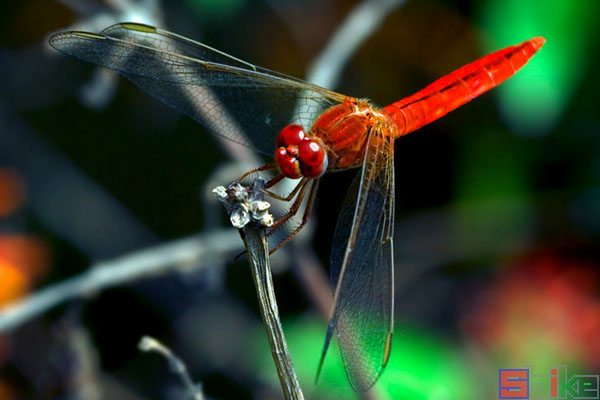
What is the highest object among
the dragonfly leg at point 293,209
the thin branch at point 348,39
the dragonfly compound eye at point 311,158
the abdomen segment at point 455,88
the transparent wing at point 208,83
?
the thin branch at point 348,39

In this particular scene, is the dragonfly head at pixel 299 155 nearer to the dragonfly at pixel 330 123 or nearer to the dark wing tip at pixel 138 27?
the dragonfly at pixel 330 123

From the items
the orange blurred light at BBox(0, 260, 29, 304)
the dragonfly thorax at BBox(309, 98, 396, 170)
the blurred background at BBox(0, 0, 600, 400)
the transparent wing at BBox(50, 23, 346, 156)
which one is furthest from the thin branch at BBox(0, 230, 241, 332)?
the dragonfly thorax at BBox(309, 98, 396, 170)

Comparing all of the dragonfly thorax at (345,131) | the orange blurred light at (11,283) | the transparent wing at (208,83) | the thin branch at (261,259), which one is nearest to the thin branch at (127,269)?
the orange blurred light at (11,283)

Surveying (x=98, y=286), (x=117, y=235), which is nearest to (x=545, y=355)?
(x=98, y=286)

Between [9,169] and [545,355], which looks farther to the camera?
[9,169]

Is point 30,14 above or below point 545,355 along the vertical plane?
above

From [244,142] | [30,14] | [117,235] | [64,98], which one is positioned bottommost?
[244,142]

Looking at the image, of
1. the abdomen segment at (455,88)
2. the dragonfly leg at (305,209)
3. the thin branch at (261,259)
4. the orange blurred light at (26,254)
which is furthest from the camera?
the orange blurred light at (26,254)

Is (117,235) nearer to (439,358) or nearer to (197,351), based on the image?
(197,351)
